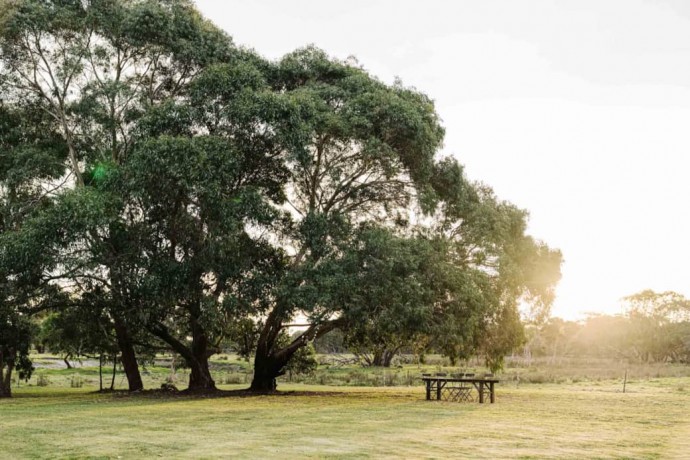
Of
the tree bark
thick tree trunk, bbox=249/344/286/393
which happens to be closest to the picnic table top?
the tree bark

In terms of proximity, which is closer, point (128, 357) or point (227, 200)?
point (227, 200)

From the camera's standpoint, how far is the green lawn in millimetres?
11773

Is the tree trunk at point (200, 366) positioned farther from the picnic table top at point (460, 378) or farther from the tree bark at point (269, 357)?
the picnic table top at point (460, 378)

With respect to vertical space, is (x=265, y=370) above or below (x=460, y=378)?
below

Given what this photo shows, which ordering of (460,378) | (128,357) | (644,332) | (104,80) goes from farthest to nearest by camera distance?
1. (644,332)
2. (128,357)
3. (104,80)
4. (460,378)


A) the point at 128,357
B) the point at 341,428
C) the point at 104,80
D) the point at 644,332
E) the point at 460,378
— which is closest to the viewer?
the point at 341,428

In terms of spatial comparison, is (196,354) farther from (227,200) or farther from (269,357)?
(227,200)

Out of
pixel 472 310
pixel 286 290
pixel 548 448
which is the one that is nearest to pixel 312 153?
pixel 286 290

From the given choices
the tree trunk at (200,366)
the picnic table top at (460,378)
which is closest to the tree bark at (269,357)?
the tree trunk at (200,366)

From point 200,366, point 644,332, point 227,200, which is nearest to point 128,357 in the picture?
point 200,366

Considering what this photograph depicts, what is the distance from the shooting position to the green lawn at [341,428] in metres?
11.8

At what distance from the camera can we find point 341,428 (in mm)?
15016

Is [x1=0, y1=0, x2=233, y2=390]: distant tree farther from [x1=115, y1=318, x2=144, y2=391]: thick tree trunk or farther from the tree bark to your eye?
the tree bark

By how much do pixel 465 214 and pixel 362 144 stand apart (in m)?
5.24
